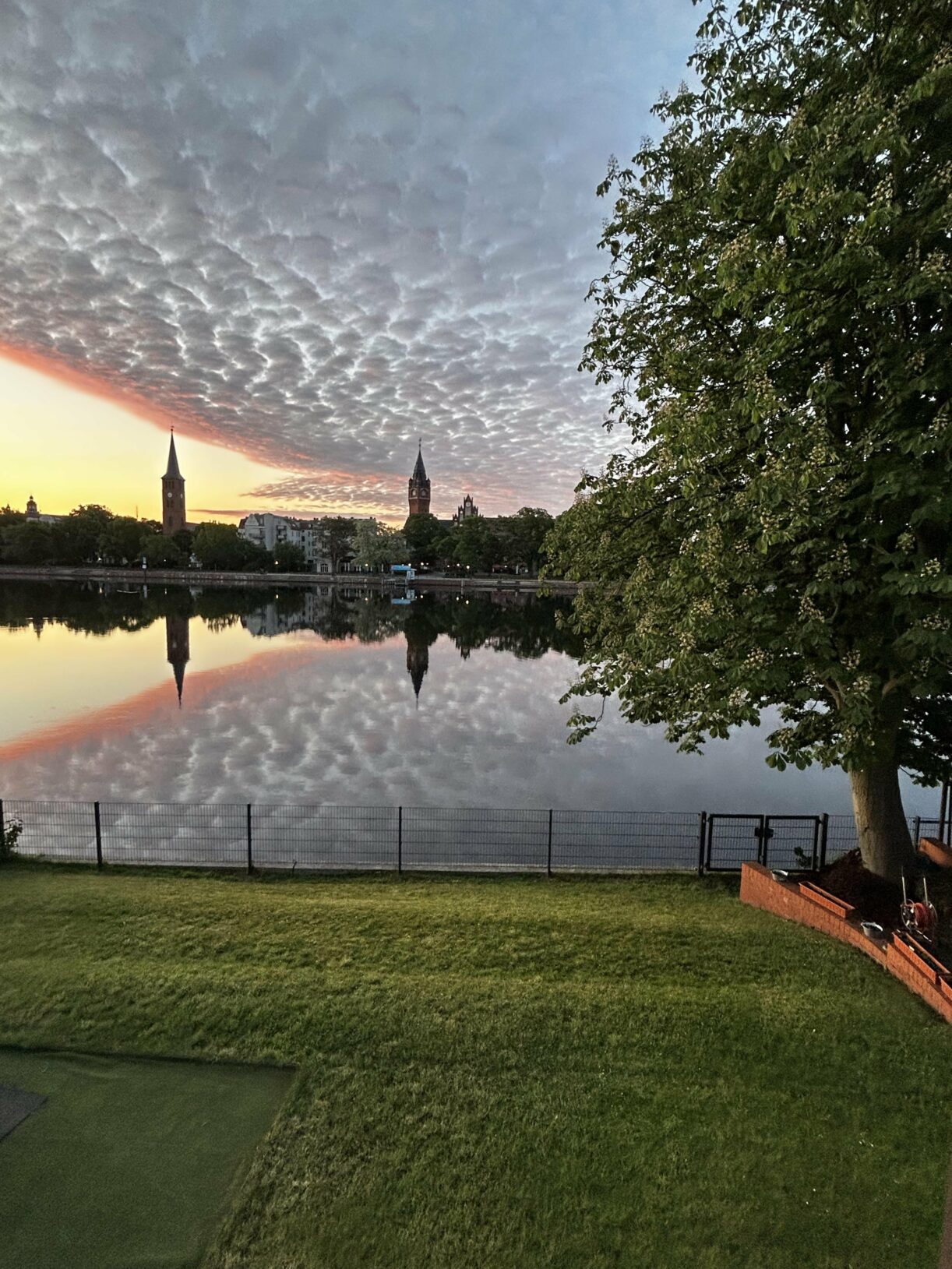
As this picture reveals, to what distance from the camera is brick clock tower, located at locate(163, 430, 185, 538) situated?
7185 inches

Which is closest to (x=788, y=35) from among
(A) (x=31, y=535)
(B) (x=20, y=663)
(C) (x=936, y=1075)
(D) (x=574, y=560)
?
(D) (x=574, y=560)

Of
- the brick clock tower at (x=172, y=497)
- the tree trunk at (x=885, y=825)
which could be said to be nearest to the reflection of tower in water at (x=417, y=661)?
the tree trunk at (x=885, y=825)

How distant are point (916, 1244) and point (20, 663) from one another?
1792 inches

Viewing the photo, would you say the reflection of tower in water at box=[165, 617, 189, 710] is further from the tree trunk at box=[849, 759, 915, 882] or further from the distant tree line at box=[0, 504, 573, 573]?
the distant tree line at box=[0, 504, 573, 573]

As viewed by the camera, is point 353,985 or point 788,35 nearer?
point 353,985

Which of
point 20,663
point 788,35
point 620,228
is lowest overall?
point 20,663

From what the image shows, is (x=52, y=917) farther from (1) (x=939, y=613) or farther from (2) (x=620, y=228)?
(2) (x=620, y=228)

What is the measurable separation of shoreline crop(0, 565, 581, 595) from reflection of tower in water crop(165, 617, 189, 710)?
241 feet

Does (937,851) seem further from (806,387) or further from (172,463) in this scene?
(172,463)

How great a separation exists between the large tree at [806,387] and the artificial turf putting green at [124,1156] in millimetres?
6170

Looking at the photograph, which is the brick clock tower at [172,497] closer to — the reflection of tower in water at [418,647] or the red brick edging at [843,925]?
the reflection of tower in water at [418,647]

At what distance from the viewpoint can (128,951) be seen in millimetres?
8031

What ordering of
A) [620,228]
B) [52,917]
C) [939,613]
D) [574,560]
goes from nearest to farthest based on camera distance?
1. [939,613]
2. [52,917]
3. [620,228]
4. [574,560]

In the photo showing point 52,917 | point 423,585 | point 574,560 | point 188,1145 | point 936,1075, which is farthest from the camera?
point 423,585
